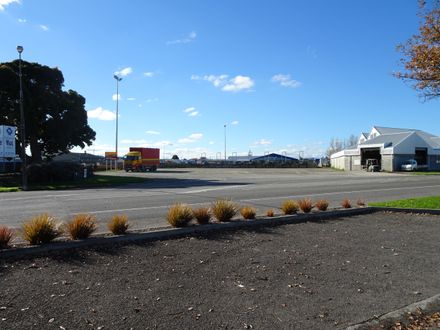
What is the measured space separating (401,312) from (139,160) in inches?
2254

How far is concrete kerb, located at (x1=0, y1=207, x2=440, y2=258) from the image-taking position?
6.51 meters

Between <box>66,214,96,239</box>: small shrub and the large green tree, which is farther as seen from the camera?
the large green tree

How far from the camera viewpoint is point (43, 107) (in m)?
34.9

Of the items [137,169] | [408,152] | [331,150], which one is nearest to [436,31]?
[137,169]

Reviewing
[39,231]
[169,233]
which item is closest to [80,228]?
[39,231]

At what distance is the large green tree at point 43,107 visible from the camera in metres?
33.9

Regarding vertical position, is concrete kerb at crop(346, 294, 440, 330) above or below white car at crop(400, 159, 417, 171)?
below

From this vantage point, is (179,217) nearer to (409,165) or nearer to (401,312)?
(401,312)

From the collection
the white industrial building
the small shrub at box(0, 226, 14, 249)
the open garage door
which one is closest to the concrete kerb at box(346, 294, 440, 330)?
the small shrub at box(0, 226, 14, 249)

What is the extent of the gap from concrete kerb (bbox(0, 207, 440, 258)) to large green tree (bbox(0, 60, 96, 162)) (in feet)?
95.4

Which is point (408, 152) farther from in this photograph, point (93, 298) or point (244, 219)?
point (93, 298)

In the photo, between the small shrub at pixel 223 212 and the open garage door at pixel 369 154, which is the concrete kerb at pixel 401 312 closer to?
the small shrub at pixel 223 212

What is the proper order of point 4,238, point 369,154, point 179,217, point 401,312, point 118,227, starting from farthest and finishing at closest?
point 369,154 < point 179,217 < point 118,227 < point 4,238 < point 401,312

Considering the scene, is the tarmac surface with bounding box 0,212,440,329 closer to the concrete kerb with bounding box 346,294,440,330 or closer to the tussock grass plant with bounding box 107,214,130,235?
the concrete kerb with bounding box 346,294,440,330
